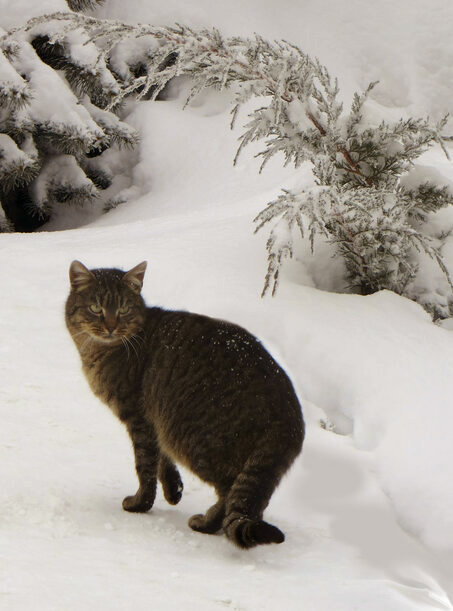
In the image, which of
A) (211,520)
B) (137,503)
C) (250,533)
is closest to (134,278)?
(137,503)

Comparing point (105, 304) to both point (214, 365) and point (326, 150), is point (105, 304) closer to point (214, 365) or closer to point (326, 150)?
point (214, 365)

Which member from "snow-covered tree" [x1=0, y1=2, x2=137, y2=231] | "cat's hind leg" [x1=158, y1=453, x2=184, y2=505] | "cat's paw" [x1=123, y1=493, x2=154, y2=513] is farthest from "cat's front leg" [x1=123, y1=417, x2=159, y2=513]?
"snow-covered tree" [x1=0, y1=2, x2=137, y2=231]

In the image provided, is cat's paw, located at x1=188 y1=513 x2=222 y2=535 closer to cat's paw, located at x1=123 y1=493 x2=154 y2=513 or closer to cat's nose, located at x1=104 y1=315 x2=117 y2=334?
cat's paw, located at x1=123 y1=493 x2=154 y2=513

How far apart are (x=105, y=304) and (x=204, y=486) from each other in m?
0.90

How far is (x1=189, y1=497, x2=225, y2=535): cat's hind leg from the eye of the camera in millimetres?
2502

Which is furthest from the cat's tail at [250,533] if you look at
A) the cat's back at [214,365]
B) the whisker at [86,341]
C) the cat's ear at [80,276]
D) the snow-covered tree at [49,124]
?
the snow-covered tree at [49,124]

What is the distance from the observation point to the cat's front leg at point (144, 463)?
2668 mm

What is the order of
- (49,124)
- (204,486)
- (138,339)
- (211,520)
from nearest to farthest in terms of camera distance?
1. (211,520)
2. (138,339)
3. (204,486)
4. (49,124)

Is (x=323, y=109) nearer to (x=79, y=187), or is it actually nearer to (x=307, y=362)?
(x=307, y=362)

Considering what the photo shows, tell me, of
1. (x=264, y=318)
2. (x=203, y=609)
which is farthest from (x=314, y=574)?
(x=264, y=318)

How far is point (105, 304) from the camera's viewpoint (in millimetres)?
2768

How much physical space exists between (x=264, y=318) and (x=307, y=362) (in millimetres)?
354

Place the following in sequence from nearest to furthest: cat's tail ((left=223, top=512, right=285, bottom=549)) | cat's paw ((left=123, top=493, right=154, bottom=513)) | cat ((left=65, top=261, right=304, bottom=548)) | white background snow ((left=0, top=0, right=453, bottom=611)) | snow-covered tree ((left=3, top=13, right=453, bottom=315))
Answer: white background snow ((left=0, top=0, right=453, bottom=611)) → cat's tail ((left=223, top=512, right=285, bottom=549)) → cat ((left=65, top=261, right=304, bottom=548)) → cat's paw ((left=123, top=493, right=154, bottom=513)) → snow-covered tree ((left=3, top=13, right=453, bottom=315))

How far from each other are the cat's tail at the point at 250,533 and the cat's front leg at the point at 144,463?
0.46 meters
